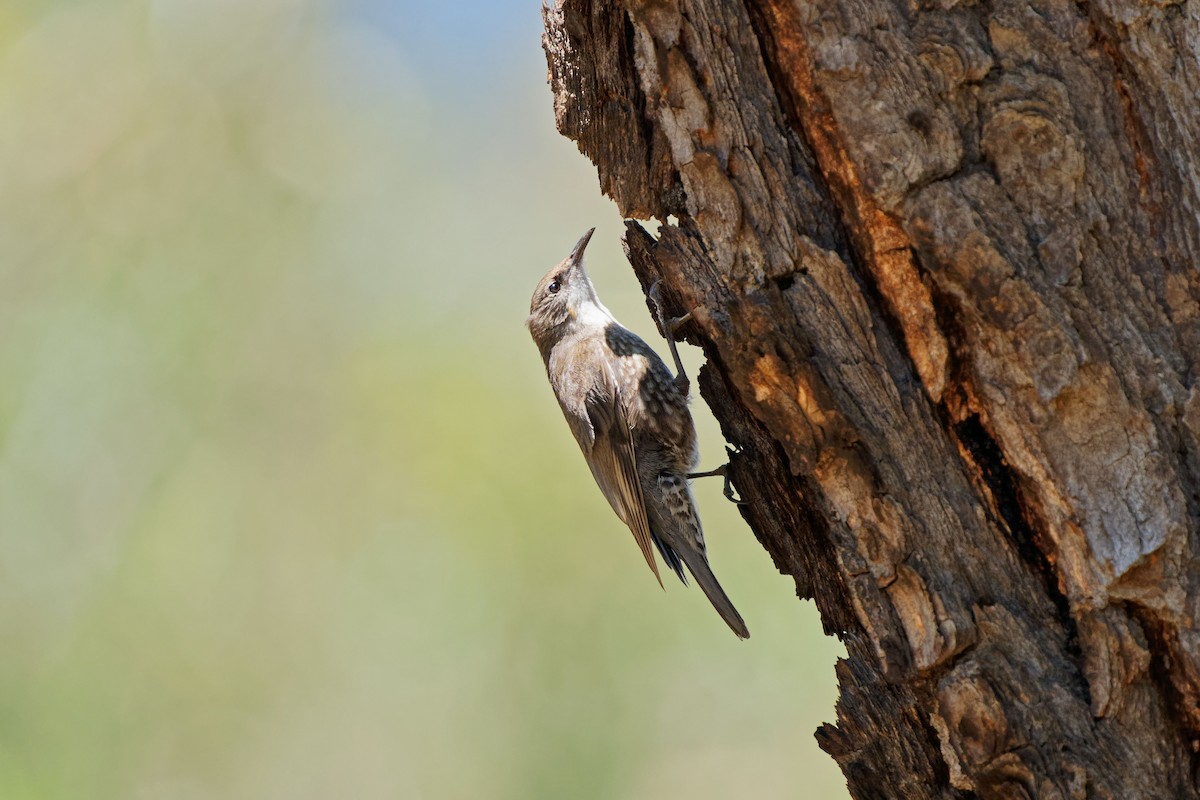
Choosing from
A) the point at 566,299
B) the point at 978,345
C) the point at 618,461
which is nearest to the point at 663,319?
the point at 978,345

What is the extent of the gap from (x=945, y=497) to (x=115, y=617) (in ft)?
16.1

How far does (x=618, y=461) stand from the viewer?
13.9 ft

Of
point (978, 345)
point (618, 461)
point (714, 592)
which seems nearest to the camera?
point (978, 345)

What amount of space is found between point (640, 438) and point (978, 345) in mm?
2339

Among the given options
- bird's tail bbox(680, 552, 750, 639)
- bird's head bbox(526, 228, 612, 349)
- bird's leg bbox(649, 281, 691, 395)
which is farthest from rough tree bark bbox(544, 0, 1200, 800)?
bird's head bbox(526, 228, 612, 349)

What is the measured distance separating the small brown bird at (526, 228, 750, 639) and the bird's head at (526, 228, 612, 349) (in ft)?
0.90

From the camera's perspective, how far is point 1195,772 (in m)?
1.91

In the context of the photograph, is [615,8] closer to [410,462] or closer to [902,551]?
[902,551]

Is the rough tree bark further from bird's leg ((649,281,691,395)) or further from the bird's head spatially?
the bird's head

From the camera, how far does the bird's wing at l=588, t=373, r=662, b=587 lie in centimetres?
410

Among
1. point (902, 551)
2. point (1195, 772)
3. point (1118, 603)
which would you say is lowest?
point (1195, 772)

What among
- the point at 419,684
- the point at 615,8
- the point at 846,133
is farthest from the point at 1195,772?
the point at 419,684

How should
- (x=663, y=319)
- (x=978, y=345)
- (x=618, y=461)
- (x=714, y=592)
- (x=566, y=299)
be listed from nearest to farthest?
(x=978, y=345) → (x=663, y=319) → (x=714, y=592) → (x=618, y=461) → (x=566, y=299)

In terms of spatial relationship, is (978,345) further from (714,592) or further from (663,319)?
(714,592)
